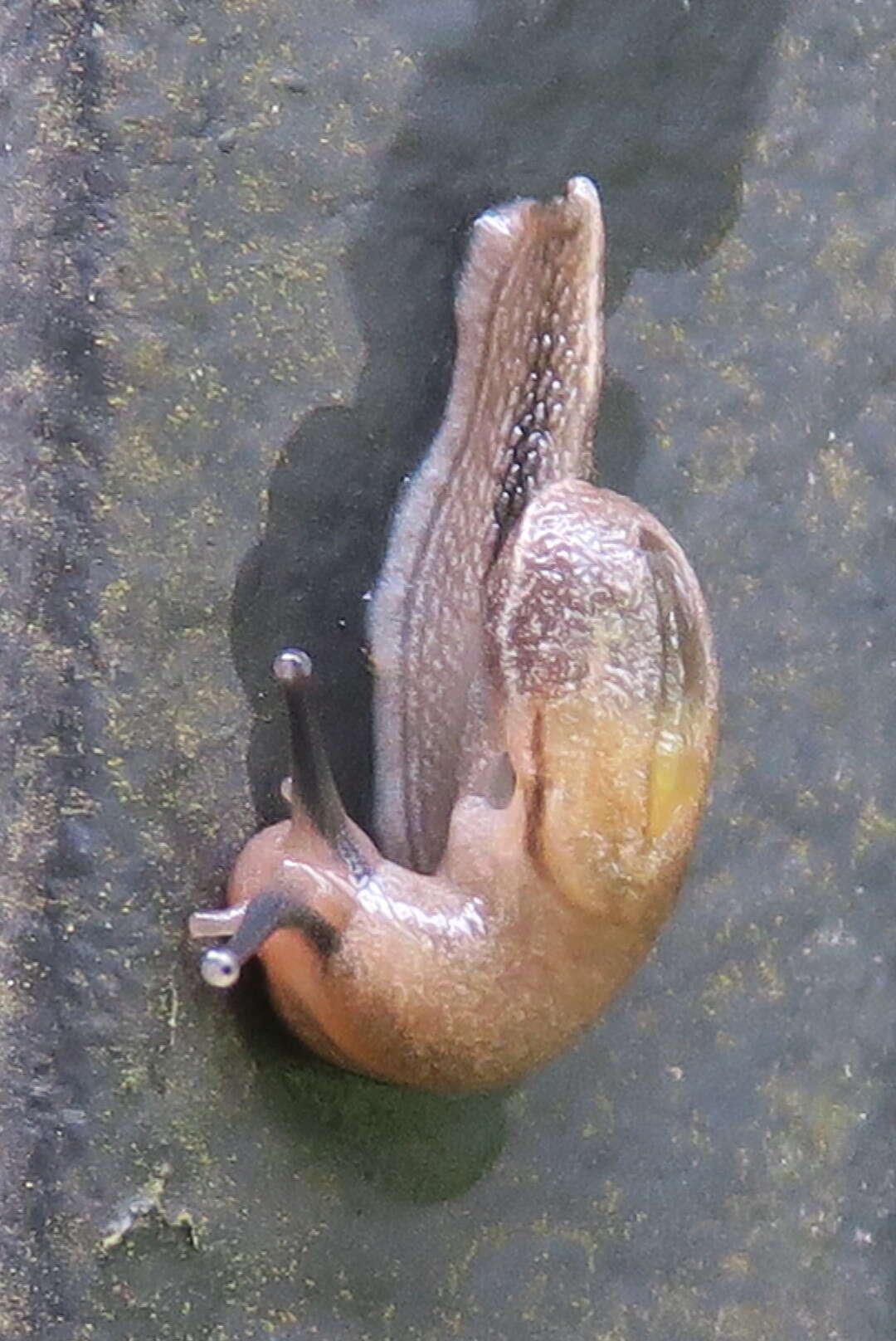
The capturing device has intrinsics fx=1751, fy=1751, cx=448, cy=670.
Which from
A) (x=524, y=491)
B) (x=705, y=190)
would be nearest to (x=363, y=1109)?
(x=524, y=491)

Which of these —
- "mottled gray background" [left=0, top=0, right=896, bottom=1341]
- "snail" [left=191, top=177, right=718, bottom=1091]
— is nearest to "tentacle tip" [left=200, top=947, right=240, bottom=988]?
"snail" [left=191, top=177, right=718, bottom=1091]

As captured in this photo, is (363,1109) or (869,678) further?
(869,678)

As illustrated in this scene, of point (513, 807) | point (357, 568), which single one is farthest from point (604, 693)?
point (357, 568)

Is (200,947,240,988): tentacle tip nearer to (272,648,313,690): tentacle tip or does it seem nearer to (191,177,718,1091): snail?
(191,177,718,1091): snail

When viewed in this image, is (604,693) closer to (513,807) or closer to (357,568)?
(513,807)

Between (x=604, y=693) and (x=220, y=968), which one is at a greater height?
(x=604, y=693)

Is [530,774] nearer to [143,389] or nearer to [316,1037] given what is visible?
[316,1037]

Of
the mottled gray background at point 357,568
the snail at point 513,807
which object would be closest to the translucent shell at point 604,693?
the snail at point 513,807
